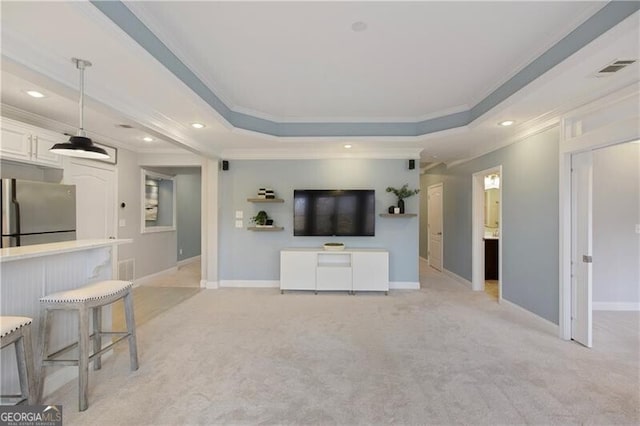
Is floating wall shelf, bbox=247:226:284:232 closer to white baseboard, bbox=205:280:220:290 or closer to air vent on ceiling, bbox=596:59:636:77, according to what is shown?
white baseboard, bbox=205:280:220:290

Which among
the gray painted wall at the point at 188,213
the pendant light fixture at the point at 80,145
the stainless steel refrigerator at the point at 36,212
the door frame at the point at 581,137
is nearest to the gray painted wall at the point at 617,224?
the door frame at the point at 581,137

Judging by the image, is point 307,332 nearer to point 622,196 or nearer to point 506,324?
point 506,324

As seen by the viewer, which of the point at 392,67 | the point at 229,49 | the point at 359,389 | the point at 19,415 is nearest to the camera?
the point at 19,415

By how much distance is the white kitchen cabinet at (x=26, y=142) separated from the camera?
10.1 ft

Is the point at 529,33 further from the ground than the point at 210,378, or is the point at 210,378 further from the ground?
the point at 529,33

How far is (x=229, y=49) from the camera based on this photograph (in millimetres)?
2605

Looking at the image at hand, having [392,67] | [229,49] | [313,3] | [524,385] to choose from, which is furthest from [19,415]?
[392,67]

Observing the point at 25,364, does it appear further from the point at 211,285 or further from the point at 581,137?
the point at 581,137

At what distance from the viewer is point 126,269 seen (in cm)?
521

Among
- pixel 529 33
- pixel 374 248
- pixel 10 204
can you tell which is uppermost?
pixel 529 33

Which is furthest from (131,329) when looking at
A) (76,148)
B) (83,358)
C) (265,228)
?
(265,228)

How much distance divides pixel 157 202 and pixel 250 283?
2.88 m

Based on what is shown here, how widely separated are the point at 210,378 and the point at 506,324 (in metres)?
3.38

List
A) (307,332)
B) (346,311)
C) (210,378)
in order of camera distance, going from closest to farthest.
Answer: (210,378) → (307,332) → (346,311)
